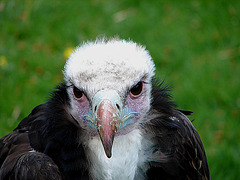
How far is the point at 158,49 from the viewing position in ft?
17.9

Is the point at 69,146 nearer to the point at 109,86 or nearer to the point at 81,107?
the point at 81,107

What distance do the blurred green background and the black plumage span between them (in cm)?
125

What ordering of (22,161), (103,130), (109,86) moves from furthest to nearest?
(22,161)
(109,86)
(103,130)

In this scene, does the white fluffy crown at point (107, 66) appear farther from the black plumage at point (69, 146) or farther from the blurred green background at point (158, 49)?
the blurred green background at point (158, 49)

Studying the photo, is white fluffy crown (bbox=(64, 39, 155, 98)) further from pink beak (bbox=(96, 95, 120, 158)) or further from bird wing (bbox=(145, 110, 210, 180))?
bird wing (bbox=(145, 110, 210, 180))

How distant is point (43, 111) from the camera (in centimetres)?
296

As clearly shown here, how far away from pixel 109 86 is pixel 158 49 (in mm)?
3196

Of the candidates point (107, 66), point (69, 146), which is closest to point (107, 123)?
point (107, 66)

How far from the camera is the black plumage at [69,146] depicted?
8.45 feet

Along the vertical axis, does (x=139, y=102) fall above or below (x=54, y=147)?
above

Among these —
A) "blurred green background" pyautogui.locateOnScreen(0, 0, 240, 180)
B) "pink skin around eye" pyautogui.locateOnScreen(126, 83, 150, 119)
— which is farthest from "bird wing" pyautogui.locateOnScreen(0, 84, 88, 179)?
"blurred green background" pyautogui.locateOnScreen(0, 0, 240, 180)

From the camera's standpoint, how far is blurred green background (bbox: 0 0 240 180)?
4453mm

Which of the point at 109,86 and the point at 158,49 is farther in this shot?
the point at 158,49

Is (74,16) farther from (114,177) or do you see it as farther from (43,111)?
(114,177)
